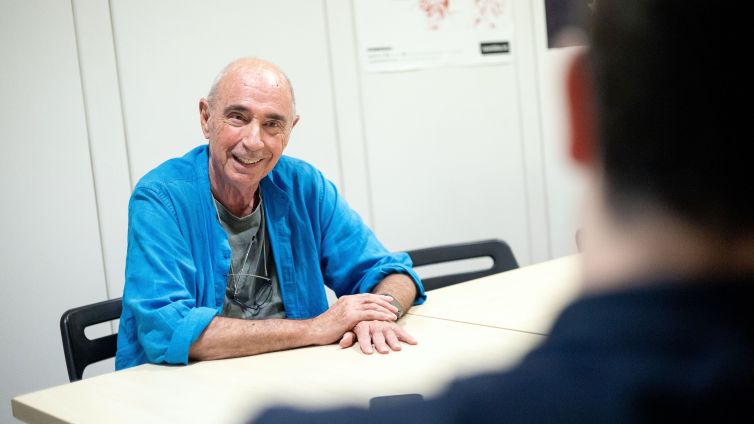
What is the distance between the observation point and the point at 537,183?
11.7ft

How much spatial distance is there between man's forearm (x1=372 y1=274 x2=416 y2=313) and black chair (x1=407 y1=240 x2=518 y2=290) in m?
0.40

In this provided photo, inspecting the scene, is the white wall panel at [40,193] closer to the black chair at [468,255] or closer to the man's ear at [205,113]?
the man's ear at [205,113]

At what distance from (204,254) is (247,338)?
13.8 inches

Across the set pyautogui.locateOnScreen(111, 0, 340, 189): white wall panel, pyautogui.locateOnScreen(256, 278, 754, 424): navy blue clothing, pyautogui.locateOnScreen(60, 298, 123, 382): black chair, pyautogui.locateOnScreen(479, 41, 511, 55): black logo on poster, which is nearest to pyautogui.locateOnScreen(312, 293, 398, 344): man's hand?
pyautogui.locateOnScreen(60, 298, 123, 382): black chair

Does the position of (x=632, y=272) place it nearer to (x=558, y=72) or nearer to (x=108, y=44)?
(x=558, y=72)

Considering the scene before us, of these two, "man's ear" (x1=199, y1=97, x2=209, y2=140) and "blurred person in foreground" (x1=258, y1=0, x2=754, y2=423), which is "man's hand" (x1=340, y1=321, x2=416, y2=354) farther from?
"blurred person in foreground" (x1=258, y1=0, x2=754, y2=423)

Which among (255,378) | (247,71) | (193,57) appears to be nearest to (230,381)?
(255,378)

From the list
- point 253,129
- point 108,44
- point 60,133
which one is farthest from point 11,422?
point 253,129

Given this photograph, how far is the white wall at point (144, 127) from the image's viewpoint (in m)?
2.54

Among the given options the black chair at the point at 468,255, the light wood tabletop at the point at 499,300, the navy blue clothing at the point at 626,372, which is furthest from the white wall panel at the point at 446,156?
the navy blue clothing at the point at 626,372

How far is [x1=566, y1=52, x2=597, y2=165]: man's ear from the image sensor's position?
0.61ft

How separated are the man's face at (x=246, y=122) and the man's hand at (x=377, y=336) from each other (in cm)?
53

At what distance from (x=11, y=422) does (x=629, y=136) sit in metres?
2.83

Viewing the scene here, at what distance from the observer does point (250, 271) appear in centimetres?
175
